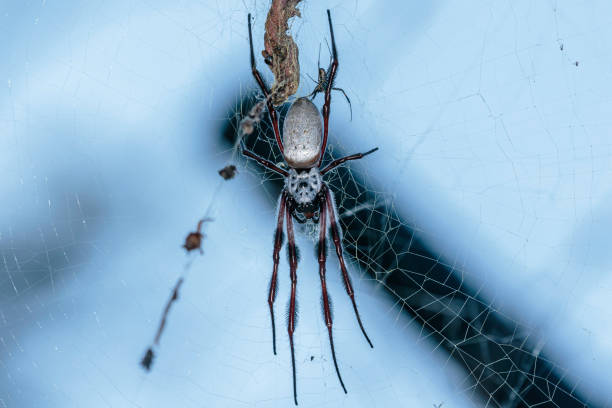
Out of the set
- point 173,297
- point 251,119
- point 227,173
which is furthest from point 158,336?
point 251,119

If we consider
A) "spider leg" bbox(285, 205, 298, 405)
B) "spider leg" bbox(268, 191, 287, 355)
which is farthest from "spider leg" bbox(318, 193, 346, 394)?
"spider leg" bbox(268, 191, 287, 355)

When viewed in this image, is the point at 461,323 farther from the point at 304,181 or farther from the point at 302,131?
the point at 302,131

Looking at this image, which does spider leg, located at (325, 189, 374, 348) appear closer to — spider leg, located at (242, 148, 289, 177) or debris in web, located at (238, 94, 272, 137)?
spider leg, located at (242, 148, 289, 177)

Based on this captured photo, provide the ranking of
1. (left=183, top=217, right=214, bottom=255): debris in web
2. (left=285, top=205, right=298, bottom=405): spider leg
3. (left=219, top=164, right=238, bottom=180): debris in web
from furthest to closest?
1. (left=285, top=205, right=298, bottom=405): spider leg
2. (left=219, top=164, right=238, bottom=180): debris in web
3. (left=183, top=217, right=214, bottom=255): debris in web

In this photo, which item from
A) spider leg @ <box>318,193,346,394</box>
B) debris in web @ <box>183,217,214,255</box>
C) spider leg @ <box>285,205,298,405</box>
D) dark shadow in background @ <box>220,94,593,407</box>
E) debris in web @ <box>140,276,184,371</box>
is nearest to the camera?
debris in web @ <box>140,276,184,371</box>

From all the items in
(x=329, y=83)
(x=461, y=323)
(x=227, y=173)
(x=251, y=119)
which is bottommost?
(x=461, y=323)
